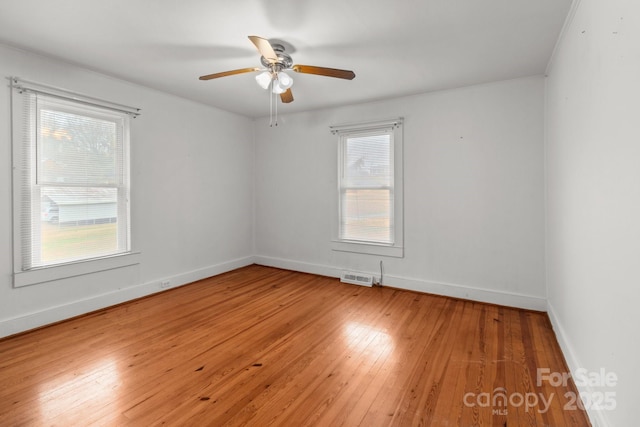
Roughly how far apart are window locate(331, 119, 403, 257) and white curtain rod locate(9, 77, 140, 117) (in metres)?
2.75

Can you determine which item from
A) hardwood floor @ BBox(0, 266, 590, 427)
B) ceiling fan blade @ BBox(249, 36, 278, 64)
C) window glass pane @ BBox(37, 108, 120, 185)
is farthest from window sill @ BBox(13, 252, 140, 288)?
ceiling fan blade @ BBox(249, 36, 278, 64)

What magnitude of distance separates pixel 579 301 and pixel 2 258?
4777 mm

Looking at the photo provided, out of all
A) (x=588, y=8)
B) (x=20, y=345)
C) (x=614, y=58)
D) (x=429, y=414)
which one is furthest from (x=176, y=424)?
(x=588, y=8)

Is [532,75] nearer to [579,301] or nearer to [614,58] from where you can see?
[614,58]

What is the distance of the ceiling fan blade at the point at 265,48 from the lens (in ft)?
6.91

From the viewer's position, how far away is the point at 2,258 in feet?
8.93

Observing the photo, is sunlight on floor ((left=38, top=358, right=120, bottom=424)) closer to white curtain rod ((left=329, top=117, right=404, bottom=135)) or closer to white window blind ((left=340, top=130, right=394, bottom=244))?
white window blind ((left=340, top=130, right=394, bottom=244))

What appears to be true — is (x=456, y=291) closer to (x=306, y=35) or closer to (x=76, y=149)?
(x=306, y=35)

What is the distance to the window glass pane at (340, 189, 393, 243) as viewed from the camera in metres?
4.30

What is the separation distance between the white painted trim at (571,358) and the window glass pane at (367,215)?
6.50 feet

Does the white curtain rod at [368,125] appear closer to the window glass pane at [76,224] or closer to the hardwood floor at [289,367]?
the hardwood floor at [289,367]

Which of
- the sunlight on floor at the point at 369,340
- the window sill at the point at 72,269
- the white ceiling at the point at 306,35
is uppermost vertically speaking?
the white ceiling at the point at 306,35

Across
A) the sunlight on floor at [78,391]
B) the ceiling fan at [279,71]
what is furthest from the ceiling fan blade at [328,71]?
the sunlight on floor at [78,391]

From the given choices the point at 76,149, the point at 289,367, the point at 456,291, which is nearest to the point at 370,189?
the point at 456,291
